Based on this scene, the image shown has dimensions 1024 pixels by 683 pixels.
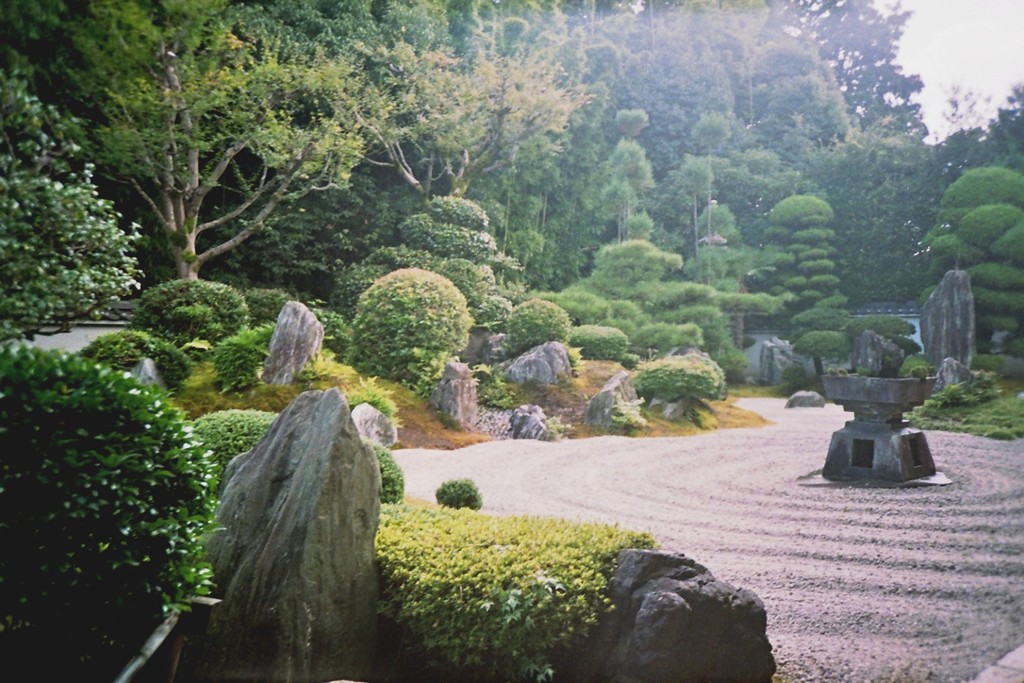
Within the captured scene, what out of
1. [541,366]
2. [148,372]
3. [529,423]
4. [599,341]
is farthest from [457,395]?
[599,341]

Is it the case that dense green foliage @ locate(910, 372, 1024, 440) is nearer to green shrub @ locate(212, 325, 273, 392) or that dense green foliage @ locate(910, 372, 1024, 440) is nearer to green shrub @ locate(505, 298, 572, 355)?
green shrub @ locate(505, 298, 572, 355)

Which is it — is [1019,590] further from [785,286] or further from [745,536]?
[785,286]

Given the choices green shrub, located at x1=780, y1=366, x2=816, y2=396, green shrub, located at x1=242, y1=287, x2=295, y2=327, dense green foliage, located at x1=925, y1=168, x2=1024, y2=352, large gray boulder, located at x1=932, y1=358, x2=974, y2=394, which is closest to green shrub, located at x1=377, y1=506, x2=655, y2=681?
green shrub, located at x1=780, y1=366, x2=816, y2=396

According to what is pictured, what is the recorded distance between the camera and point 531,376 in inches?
153

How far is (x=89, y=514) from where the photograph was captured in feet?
4.96

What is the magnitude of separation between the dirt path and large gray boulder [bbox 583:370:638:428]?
35 cm

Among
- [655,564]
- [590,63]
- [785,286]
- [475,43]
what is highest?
[475,43]

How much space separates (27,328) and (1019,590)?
310 cm

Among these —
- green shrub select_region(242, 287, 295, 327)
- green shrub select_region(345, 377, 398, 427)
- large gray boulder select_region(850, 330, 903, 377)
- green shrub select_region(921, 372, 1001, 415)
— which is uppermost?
green shrub select_region(242, 287, 295, 327)

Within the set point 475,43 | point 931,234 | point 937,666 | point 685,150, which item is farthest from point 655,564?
point 475,43

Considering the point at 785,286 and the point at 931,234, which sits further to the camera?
the point at 785,286

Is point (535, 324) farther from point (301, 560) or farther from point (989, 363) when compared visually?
point (301, 560)

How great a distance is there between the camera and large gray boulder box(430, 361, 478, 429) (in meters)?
3.39

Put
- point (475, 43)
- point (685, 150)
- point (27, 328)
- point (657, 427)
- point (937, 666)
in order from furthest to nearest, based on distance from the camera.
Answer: point (475, 43) < point (685, 150) < point (657, 427) < point (27, 328) < point (937, 666)
